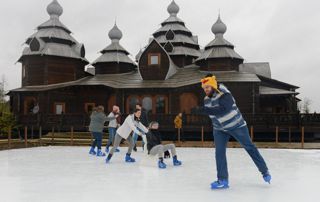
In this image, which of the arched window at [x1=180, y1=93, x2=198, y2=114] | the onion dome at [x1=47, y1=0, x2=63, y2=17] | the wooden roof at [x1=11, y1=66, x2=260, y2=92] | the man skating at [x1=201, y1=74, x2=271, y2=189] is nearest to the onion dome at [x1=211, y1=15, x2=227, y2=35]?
the wooden roof at [x1=11, y1=66, x2=260, y2=92]

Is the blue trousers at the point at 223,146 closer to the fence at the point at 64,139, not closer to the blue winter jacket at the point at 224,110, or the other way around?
the blue winter jacket at the point at 224,110

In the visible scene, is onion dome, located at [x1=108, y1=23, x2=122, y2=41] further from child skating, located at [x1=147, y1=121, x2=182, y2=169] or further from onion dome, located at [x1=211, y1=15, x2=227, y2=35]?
child skating, located at [x1=147, y1=121, x2=182, y2=169]

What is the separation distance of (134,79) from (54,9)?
12757 mm

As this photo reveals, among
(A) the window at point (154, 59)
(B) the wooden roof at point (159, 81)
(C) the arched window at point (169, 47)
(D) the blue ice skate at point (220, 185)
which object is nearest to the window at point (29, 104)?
(B) the wooden roof at point (159, 81)

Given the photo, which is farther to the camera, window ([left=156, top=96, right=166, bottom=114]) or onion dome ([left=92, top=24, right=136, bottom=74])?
onion dome ([left=92, top=24, right=136, bottom=74])

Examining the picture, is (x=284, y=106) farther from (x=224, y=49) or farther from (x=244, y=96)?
(x=224, y=49)

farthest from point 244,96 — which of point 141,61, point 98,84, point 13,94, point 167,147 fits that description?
point 13,94

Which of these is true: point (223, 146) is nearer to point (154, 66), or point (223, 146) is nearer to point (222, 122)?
point (222, 122)

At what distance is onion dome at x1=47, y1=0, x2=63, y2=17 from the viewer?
3209 cm

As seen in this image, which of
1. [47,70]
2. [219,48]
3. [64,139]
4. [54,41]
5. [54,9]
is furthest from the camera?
[54,9]

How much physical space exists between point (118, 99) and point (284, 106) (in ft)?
46.8

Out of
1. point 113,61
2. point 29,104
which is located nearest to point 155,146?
point 113,61

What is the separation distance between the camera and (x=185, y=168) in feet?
24.6

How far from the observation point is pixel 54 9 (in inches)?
1264
